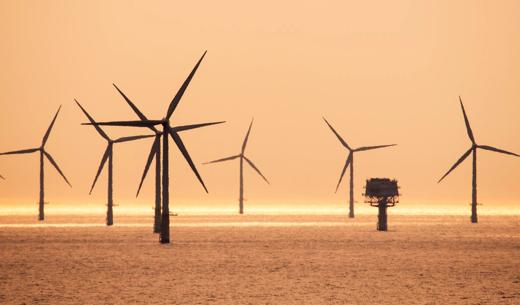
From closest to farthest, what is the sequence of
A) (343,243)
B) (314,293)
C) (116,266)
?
(314,293)
(116,266)
(343,243)

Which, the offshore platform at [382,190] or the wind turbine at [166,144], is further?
the offshore platform at [382,190]

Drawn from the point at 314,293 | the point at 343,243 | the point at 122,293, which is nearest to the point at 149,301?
the point at 122,293

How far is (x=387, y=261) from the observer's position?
199ft

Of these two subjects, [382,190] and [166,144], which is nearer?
[166,144]

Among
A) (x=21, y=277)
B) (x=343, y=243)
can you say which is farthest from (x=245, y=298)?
(x=343, y=243)

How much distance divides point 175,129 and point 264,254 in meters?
22.0

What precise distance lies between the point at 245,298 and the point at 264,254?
2744 cm

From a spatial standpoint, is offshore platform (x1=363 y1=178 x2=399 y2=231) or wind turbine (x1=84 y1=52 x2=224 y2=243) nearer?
wind turbine (x1=84 y1=52 x2=224 y2=243)

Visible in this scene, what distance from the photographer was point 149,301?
3912 cm

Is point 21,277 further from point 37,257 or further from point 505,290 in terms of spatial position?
point 505,290

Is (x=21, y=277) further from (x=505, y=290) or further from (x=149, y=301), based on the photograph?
(x=505, y=290)

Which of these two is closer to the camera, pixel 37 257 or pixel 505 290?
pixel 505 290

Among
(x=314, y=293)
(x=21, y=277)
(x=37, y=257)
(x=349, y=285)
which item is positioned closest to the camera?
(x=314, y=293)

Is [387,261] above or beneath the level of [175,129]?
beneath
